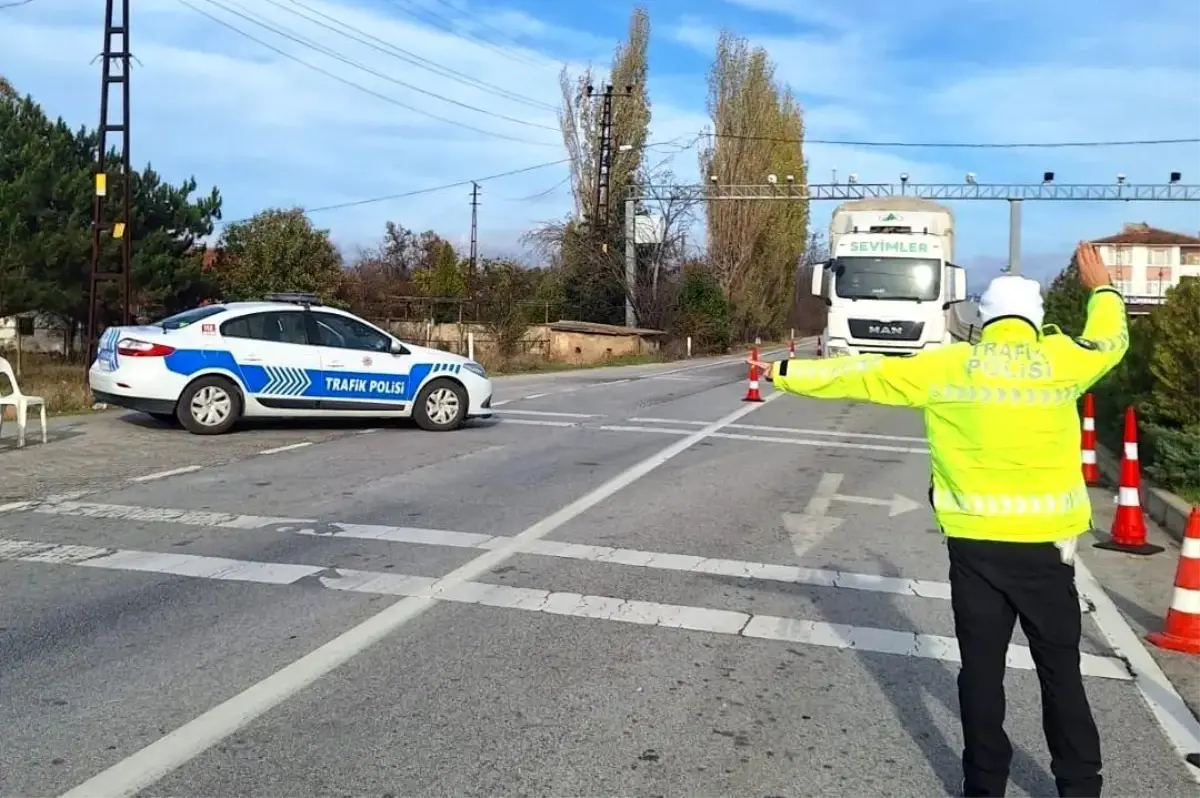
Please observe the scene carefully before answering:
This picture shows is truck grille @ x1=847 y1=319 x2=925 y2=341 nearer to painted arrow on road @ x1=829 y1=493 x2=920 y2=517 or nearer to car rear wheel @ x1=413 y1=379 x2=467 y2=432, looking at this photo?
car rear wheel @ x1=413 y1=379 x2=467 y2=432

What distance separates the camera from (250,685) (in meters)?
4.95

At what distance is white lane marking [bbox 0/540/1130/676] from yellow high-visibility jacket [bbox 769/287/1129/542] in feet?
7.02

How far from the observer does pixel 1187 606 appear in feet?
19.6

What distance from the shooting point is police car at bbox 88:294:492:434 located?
43.5 ft

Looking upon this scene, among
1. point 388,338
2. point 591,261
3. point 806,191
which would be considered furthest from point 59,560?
point 806,191

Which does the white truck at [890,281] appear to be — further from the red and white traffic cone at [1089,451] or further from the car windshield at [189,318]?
the car windshield at [189,318]

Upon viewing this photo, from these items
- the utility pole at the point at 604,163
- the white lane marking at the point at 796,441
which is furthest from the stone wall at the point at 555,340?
the white lane marking at the point at 796,441

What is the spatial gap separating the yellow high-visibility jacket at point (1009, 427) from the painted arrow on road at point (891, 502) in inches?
249

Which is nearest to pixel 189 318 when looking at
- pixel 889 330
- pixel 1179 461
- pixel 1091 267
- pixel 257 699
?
pixel 257 699

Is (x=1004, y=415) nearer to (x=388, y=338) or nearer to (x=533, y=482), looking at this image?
(x=533, y=482)

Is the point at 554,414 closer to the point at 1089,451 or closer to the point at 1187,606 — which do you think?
the point at 1089,451

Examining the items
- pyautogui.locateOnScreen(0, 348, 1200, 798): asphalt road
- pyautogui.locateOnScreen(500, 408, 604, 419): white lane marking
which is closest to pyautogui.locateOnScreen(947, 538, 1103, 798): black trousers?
pyautogui.locateOnScreen(0, 348, 1200, 798): asphalt road

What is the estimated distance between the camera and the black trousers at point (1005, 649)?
11.8 ft

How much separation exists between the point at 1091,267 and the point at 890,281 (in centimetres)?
1951
